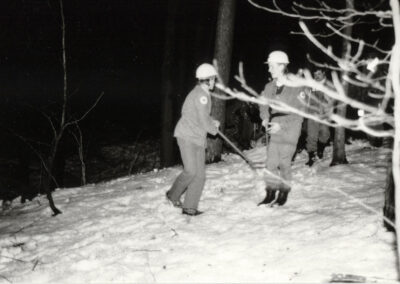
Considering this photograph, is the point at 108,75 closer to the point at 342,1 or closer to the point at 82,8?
the point at 82,8

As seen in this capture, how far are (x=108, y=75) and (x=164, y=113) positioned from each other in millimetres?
10102

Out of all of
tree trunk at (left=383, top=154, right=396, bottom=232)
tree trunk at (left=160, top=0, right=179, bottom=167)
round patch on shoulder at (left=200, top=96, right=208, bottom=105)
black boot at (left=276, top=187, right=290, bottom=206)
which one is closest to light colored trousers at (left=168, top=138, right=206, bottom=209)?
round patch on shoulder at (left=200, top=96, right=208, bottom=105)

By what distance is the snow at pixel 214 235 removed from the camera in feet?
15.9

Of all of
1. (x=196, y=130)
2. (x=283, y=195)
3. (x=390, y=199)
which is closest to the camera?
(x=390, y=199)

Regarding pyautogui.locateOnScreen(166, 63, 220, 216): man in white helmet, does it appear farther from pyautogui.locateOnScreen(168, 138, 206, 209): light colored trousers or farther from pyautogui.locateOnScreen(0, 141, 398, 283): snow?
pyautogui.locateOnScreen(0, 141, 398, 283): snow

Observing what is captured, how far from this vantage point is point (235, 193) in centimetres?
796

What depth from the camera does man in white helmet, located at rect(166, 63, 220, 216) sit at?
642cm

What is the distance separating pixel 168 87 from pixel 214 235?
1004 centimetres

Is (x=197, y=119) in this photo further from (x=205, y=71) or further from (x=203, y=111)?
(x=205, y=71)

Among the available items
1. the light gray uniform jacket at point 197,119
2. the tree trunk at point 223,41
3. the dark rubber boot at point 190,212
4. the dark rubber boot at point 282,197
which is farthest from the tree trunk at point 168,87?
the dark rubber boot at point 282,197

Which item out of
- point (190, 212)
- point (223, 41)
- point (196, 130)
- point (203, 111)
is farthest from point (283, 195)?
point (223, 41)

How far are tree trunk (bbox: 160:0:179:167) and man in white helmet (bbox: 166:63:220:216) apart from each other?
8.89m

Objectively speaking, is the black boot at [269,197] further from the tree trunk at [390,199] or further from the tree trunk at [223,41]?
the tree trunk at [223,41]

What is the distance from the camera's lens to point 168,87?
15.5 meters
